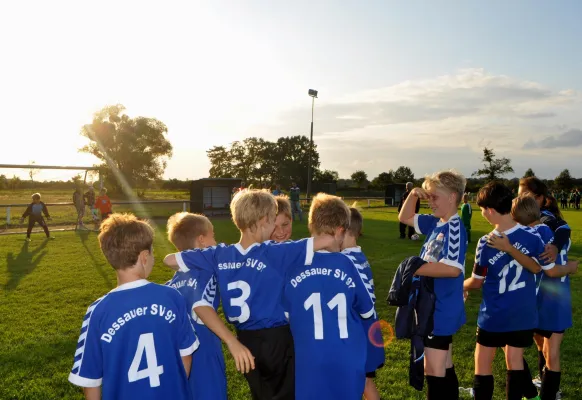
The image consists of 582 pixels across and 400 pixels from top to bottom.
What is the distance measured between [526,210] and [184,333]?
3060 millimetres

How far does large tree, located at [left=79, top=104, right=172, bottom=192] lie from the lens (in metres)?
54.2

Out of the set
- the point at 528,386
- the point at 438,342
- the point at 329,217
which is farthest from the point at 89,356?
the point at 528,386

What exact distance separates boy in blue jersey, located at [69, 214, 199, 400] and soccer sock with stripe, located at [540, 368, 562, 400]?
10.8 ft

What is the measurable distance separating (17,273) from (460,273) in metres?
10.3

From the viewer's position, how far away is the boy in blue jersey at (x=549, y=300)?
4.03m

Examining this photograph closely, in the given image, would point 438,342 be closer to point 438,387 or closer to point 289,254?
point 438,387

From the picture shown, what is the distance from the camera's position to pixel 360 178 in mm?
98062

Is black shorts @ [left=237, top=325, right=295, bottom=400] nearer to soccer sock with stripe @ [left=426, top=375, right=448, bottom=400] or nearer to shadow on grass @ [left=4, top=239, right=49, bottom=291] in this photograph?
soccer sock with stripe @ [left=426, top=375, right=448, bottom=400]

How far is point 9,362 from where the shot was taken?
208 inches

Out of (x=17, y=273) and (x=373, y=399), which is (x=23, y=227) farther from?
(x=373, y=399)

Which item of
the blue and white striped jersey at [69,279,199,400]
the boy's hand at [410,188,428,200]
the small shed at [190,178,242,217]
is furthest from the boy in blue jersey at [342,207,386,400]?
the small shed at [190,178,242,217]

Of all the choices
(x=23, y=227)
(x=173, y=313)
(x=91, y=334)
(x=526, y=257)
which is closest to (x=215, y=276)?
(x=173, y=313)

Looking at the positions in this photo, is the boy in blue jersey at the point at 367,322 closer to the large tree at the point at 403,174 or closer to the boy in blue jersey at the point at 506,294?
the boy in blue jersey at the point at 506,294

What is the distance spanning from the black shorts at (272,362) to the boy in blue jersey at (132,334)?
1.63ft
